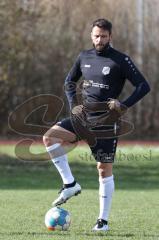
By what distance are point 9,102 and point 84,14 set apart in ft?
14.2

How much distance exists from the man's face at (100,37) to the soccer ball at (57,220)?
1819 mm

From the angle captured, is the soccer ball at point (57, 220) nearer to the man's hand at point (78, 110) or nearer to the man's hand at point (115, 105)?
the man's hand at point (78, 110)

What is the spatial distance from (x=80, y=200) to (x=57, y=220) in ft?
12.7

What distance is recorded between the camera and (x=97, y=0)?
2661 centimetres

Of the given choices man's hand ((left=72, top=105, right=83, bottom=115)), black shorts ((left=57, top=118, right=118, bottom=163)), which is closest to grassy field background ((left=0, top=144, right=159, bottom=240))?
black shorts ((left=57, top=118, right=118, bottom=163))

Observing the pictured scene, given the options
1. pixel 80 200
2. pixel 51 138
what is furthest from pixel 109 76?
pixel 80 200

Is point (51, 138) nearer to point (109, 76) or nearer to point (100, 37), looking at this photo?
point (109, 76)

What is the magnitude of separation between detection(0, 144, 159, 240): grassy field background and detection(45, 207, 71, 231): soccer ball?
0.09m

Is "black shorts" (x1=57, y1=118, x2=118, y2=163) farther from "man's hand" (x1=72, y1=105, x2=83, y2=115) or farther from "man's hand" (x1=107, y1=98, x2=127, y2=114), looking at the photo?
"man's hand" (x1=107, y1=98, x2=127, y2=114)

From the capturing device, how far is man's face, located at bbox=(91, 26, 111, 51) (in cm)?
787

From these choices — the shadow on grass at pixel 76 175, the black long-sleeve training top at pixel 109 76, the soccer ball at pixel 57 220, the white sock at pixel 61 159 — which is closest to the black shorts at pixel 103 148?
the white sock at pixel 61 159

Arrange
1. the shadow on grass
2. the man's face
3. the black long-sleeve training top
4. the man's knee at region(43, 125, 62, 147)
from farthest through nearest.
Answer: the shadow on grass
the man's knee at region(43, 125, 62, 147)
the black long-sleeve training top
the man's face

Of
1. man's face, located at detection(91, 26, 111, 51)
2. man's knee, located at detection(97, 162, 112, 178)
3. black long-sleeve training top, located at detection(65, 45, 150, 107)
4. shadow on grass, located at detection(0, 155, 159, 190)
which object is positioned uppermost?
man's face, located at detection(91, 26, 111, 51)

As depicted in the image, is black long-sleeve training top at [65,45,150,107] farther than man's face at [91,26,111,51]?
Yes
